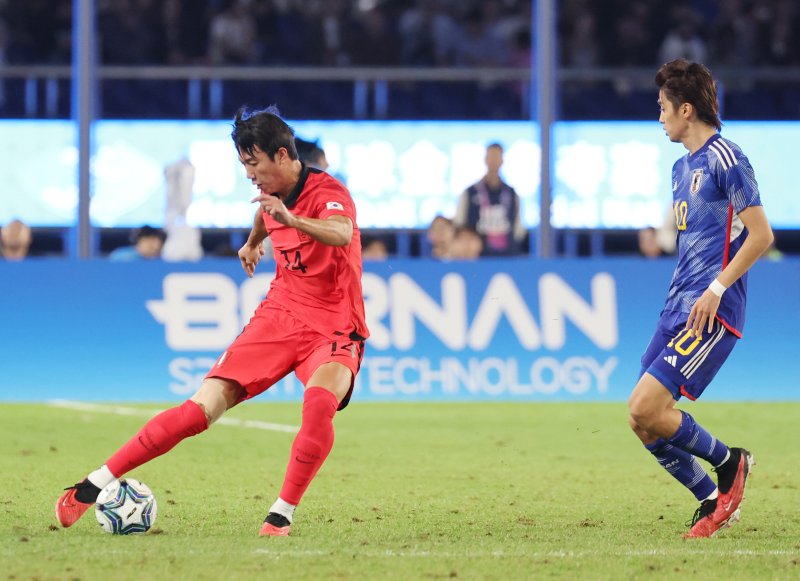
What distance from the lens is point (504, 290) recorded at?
41.2ft

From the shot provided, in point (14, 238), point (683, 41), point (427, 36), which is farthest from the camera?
point (683, 41)

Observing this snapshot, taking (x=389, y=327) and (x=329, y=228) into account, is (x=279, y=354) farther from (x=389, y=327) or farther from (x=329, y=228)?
(x=389, y=327)

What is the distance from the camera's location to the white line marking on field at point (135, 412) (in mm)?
11078

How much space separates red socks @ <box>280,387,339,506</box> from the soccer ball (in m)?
0.61

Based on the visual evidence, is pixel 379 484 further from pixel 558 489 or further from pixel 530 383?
pixel 530 383

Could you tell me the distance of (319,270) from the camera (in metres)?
6.39

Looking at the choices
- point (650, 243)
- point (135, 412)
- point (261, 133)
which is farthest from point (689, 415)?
point (650, 243)

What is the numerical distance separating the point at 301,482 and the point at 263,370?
0.54 meters

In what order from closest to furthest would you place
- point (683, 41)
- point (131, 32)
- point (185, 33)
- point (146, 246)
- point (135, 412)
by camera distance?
point (135, 412) → point (146, 246) → point (131, 32) → point (185, 33) → point (683, 41)

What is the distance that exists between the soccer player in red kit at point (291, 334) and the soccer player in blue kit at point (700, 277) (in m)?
1.28

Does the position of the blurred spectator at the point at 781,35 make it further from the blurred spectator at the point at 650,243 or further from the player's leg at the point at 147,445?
the player's leg at the point at 147,445

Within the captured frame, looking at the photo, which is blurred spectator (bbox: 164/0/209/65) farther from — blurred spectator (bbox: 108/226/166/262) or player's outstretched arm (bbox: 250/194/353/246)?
player's outstretched arm (bbox: 250/194/353/246)

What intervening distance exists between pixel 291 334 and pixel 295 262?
0.32m

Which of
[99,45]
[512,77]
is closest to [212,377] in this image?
[512,77]
